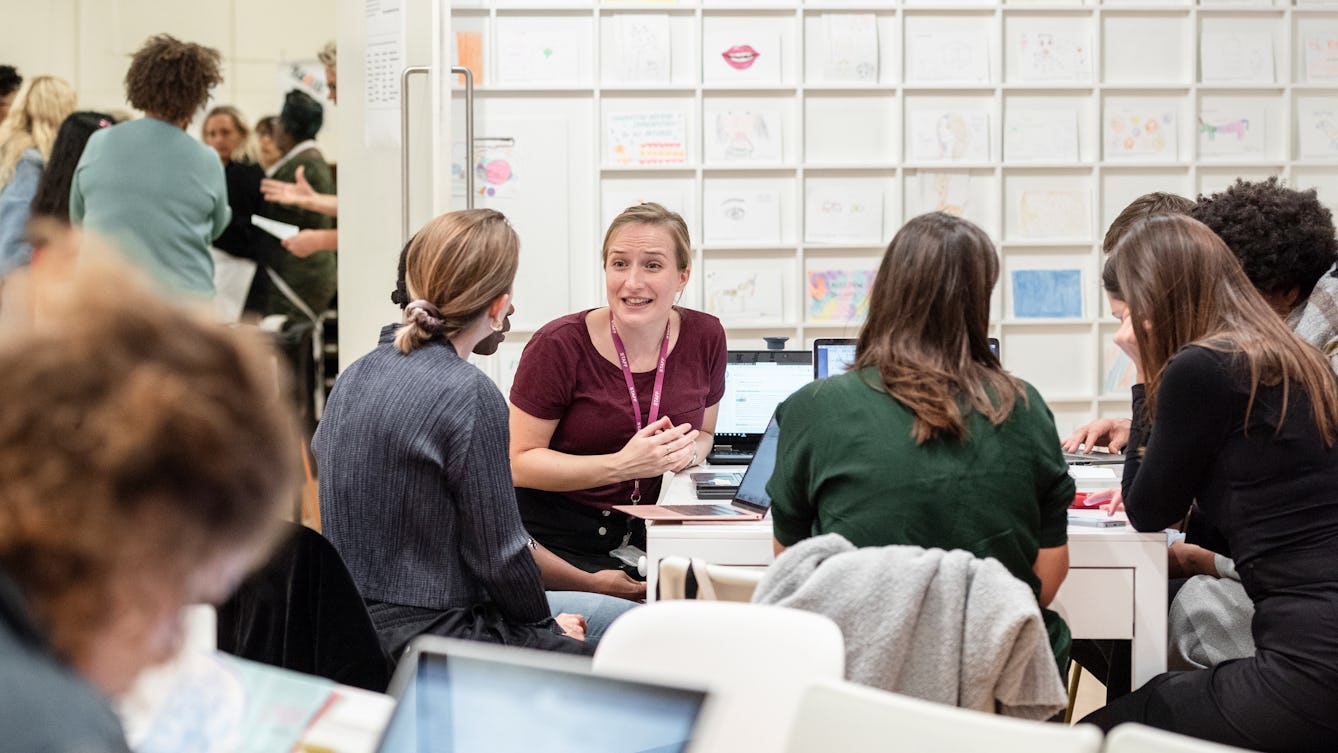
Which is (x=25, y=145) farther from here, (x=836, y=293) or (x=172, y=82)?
(x=836, y=293)

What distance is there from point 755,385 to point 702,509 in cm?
93

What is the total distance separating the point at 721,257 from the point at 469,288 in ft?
11.2

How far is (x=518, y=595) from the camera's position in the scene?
2.36 meters

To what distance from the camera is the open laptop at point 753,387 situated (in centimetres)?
359

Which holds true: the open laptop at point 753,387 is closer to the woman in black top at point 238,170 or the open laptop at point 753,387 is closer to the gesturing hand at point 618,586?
the gesturing hand at point 618,586

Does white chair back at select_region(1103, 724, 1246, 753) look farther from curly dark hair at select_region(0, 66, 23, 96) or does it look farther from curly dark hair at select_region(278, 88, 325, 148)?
curly dark hair at select_region(0, 66, 23, 96)

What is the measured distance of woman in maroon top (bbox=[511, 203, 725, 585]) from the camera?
3076mm

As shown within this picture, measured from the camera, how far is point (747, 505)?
2725 mm

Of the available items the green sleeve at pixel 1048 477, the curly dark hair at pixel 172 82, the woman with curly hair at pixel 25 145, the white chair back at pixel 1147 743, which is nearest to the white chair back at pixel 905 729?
the white chair back at pixel 1147 743

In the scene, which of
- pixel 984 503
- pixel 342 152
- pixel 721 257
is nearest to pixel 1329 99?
pixel 721 257

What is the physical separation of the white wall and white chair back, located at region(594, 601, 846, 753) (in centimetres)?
471

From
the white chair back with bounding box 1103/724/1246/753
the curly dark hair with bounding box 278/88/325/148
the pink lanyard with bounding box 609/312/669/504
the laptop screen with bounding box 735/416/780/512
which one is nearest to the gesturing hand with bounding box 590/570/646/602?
the pink lanyard with bounding box 609/312/669/504

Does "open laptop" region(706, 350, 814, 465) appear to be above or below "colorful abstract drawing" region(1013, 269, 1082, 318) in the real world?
below

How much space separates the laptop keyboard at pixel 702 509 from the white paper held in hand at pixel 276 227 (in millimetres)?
3712
